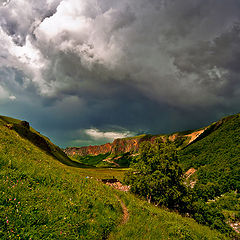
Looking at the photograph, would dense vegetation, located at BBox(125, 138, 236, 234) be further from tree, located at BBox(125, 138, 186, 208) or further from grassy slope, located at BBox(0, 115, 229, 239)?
grassy slope, located at BBox(0, 115, 229, 239)

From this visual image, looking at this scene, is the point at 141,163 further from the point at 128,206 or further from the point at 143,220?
the point at 143,220

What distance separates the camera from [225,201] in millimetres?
33750

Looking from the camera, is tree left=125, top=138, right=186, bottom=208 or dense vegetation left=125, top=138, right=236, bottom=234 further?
tree left=125, top=138, right=186, bottom=208

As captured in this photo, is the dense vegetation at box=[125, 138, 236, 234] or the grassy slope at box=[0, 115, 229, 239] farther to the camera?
the dense vegetation at box=[125, 138, 236, 234]

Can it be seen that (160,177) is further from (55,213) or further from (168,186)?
(55,213)

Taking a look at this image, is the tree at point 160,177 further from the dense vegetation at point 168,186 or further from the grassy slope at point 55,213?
the grassy slope at point 55,213

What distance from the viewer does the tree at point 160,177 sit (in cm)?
2406

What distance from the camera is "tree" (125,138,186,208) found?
78.9 ft

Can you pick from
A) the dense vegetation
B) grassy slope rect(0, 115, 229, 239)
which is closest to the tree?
the dense vegetation

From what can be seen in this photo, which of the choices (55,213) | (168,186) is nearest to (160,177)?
(168,186)

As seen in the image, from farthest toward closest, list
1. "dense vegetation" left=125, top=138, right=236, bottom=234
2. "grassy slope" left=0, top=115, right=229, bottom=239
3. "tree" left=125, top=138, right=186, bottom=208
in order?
"tree" left=125, top=138, right=186, bottom=208 → "dense vegetation" left=125, top=138, right=236, bottom=234 → "grassy slope" left=0, top=115, right=229, bottom=239

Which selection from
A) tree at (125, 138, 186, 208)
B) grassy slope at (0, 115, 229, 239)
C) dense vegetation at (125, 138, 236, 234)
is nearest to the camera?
grassy slope at (0, 115, 229, 239)

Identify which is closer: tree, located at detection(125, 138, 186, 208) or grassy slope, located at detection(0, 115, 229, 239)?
grassy slope, located at detection(0, 115, 229, 239)

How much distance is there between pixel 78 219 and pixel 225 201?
4318 centimetres
